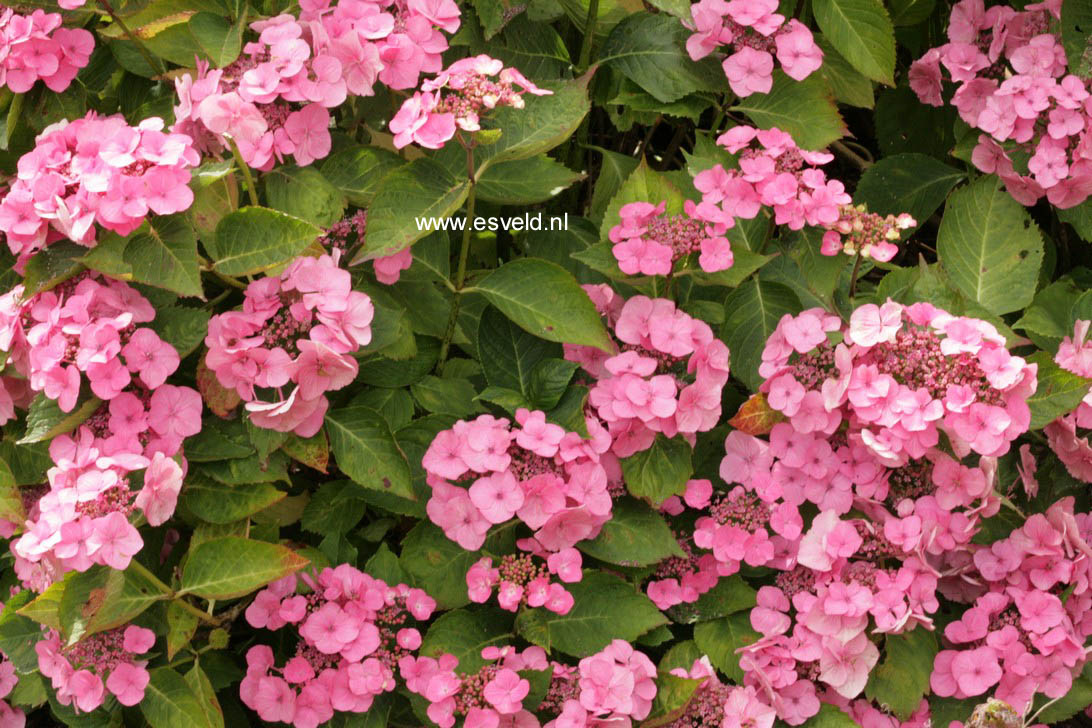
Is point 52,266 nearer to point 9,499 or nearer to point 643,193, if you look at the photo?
point 9,499

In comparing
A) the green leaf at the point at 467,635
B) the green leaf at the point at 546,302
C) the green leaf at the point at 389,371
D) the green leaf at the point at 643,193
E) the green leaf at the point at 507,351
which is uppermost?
the green leaf at the point at 643,193

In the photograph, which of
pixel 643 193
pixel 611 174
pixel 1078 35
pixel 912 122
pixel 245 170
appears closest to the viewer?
pixel 245 170

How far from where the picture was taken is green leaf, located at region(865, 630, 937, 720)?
2070 millimetres

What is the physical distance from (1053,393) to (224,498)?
127 cm

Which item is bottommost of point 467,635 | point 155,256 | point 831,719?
point 831,719

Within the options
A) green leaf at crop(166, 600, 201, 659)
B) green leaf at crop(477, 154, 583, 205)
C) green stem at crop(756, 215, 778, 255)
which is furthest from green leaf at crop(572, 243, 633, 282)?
green leaf at crop(166, 600, 201, 659)

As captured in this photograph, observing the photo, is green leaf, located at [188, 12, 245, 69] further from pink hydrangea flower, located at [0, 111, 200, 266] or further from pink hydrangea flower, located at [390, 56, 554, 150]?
pink hydrangea flower, located at [390, 56, 554, 150]

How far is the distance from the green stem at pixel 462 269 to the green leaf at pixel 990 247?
848mm

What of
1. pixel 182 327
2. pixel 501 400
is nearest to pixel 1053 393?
pixel 501 400

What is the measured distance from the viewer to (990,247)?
233 centimetres

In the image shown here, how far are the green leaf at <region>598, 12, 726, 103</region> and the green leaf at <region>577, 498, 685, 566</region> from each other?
73 cm

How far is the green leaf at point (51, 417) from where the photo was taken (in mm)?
1870

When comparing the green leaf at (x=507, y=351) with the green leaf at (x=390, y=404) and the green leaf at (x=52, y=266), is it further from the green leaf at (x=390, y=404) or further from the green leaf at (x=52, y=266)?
the green leaf at (x=52, y=266)

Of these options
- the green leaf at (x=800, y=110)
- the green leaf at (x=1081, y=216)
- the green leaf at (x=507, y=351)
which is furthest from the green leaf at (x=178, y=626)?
the green leaf at (x=1081, y=216)
